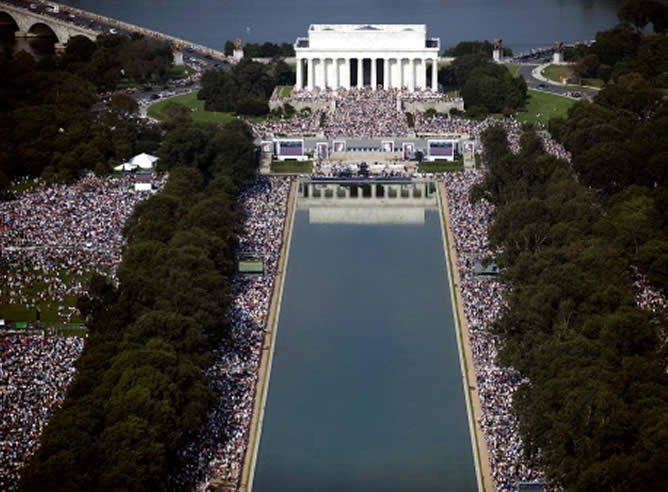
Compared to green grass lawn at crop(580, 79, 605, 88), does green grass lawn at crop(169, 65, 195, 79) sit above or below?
above

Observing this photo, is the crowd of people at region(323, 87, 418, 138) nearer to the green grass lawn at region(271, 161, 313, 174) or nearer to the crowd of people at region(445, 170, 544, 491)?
the green grass lawn at region(271, 161, 313, 174)

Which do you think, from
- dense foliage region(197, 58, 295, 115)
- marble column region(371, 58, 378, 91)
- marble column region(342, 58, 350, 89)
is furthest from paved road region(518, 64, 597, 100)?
dense foliage region(197, 58, 295, 115)

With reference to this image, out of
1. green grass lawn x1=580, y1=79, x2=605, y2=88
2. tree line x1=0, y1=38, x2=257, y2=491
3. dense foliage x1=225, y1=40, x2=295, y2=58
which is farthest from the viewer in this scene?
dense foliage x1=225, y1=40, x2=295, y2=58

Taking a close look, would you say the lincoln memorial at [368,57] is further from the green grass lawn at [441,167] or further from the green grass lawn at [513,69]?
the green grass lawn at [441,167]

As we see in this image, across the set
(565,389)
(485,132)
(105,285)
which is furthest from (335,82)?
(565,389)

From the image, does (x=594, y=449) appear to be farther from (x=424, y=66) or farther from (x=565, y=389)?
(x=424, y=66)

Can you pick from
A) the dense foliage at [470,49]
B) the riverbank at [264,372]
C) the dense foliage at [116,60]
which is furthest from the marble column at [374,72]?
the riverbank at [264,372]

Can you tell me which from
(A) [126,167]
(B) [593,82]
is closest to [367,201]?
(A) [126,167]
